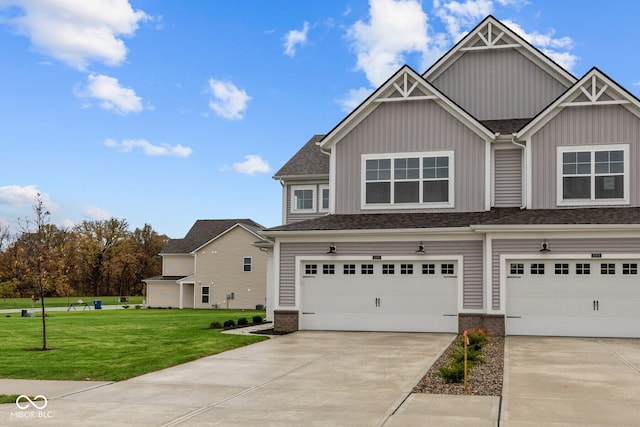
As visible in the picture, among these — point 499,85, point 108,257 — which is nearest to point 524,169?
point 499,85

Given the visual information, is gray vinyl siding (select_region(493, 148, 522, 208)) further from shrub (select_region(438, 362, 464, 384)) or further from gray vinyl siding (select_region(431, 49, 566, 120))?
shrub (select_region(438, 362, 464, 384))

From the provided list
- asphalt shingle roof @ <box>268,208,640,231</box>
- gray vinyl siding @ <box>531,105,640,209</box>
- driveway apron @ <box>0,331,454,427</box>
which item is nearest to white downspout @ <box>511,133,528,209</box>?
gray vinyl siding @ <box>531,105,640,209</box>

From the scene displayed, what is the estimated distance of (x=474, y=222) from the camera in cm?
2005

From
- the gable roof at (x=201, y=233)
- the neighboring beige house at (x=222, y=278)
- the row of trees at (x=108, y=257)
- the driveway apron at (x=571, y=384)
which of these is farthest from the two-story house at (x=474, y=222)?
the row of trees at (x=108, y=257)

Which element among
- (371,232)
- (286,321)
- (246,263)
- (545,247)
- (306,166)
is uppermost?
(306,166)

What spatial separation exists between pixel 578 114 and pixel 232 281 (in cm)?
3412

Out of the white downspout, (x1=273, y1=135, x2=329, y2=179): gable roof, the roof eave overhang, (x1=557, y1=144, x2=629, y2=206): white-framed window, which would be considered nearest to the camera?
the roof eave overhang

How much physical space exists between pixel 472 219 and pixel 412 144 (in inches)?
139

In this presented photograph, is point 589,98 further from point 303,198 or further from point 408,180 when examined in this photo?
point 303,198

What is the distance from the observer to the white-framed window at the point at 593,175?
20.5 m

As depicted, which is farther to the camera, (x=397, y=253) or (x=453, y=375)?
(x=397, y=253)

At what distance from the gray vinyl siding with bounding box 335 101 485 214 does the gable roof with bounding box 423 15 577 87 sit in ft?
11.2

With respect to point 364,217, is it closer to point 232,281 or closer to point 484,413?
point 484,413

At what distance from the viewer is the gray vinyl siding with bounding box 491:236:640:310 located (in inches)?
742
